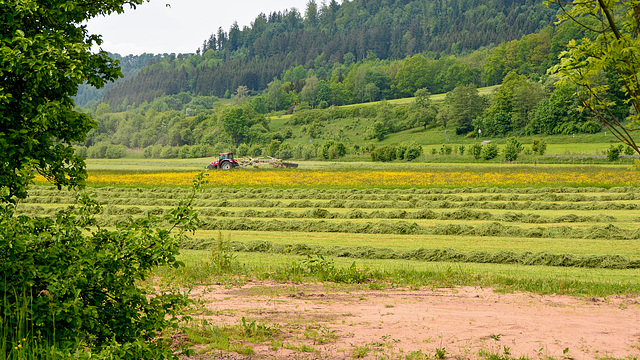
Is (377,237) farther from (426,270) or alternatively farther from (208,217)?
(208,217)

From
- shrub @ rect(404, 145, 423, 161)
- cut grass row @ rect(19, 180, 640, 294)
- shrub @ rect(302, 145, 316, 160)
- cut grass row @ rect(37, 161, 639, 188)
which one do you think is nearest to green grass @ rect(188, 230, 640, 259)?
cut grass row @ rect(19, 180, 640, 294)

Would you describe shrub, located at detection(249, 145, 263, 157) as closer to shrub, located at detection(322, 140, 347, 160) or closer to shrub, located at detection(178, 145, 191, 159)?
shrub, located at detection(178, 145, 191, 159)

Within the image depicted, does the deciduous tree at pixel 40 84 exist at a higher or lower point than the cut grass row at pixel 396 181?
higher

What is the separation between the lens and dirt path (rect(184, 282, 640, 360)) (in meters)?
7.09

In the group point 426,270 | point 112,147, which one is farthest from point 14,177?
point 112,147

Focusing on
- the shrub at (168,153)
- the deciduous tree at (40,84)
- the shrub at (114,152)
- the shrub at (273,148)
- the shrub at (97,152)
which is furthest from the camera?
the shrub at (97,152)

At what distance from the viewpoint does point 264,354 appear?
6992 mm

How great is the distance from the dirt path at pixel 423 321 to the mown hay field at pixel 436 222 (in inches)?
58.3

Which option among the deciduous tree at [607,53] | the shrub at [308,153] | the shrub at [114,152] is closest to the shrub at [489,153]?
the shrub at [308,153]

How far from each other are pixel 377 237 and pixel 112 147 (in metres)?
131

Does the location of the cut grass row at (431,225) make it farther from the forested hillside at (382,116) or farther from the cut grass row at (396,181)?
the forested hillside at (382,116)

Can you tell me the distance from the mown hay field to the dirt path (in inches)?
58.3

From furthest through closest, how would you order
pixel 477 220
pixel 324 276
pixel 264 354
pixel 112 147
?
pixel 112 147 → pixel 477 220 → pixel 324 276 → pixel 264 354

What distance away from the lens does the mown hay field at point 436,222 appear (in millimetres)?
13312
